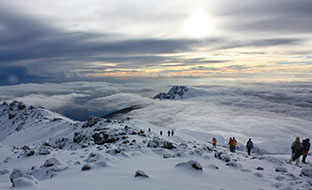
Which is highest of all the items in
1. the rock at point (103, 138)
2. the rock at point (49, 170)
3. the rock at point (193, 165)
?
the rock at point (193, 165)

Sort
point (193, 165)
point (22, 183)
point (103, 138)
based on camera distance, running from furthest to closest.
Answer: point (103, 138) < point (193, 165) < point (22, 183)

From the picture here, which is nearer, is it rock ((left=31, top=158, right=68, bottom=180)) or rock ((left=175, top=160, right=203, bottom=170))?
rock ((left=31, top=158, right=68, bottom=180))

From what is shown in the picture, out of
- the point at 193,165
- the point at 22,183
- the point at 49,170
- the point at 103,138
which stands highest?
the point at 22,183

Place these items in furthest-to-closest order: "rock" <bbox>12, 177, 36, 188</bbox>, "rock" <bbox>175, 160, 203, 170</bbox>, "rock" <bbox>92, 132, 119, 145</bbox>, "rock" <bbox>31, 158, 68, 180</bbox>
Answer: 1. "rock" <bbox>92, 132, 119, 145</bbox>
2. "rock" <bbox>175, 160, 203, 170</bbox>
3. "rock" <bbox>31, 158, 68, 180</bbox>
4. "rock" <bbox>12, 177, 36, 188</bbox>

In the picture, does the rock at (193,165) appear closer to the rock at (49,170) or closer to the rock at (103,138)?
the rock at (49,170)

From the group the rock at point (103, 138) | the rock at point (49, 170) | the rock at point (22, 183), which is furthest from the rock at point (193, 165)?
the rock at point (103, 138)

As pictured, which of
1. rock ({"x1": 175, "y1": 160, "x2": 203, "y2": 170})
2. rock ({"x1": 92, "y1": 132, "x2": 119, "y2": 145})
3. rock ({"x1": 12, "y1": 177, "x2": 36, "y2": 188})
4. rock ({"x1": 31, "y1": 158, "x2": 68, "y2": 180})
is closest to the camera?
rock ({"x1": 12, "y1": 177, "x2": 36, "y2": 188})

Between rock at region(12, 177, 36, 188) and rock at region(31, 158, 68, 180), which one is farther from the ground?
rock at region(12, 177, 36, 188)

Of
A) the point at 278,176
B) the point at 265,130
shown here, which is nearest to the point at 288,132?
the point at 265,130

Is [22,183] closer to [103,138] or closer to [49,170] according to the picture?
[49,170]

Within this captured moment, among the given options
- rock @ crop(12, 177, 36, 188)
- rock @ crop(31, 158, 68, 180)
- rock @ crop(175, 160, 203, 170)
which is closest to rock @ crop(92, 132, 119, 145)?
rock @ crop(31, 158, 68, 180)

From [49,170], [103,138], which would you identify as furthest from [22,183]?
[103,138]

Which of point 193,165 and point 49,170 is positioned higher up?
point 193,165

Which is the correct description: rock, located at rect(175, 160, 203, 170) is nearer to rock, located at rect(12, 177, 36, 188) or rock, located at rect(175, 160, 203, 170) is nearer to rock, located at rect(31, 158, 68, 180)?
rock, located at rect(31, 158, 68, 180)
